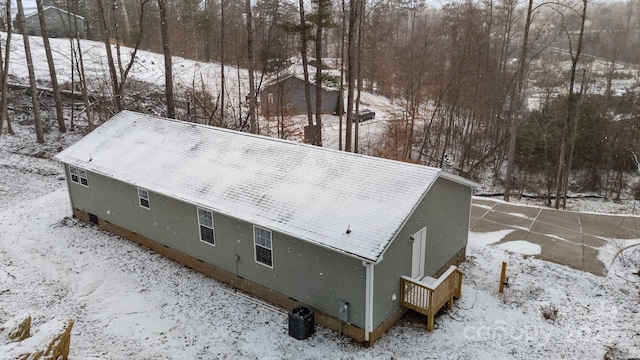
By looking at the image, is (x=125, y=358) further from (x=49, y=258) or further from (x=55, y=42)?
(x=55, y=42)

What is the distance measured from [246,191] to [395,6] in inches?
2080

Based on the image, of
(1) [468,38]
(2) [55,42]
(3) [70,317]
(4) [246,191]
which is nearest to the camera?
(3) [70,317]

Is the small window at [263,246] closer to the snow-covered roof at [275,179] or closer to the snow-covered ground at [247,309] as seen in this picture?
the snow-covered roof at [275,179]

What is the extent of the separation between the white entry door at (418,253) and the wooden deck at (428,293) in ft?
1.11

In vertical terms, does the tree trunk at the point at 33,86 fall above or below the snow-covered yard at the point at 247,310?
above

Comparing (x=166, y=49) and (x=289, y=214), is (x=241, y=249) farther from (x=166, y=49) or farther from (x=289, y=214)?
(x=166, y=49)

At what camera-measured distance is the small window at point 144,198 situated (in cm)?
1446

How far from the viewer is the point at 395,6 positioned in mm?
58625

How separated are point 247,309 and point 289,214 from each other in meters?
2.89

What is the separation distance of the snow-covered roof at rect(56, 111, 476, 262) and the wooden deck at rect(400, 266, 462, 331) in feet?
6.35

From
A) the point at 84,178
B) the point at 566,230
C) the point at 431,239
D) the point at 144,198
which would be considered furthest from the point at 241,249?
the point at 566,230

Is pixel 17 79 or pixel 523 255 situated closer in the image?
pixel 523 255

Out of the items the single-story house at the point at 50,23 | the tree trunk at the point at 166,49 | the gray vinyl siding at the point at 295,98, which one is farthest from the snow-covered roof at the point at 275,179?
the single-story house at the point at 50,23

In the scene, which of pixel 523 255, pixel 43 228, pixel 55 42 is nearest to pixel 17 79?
pixel 55 42
